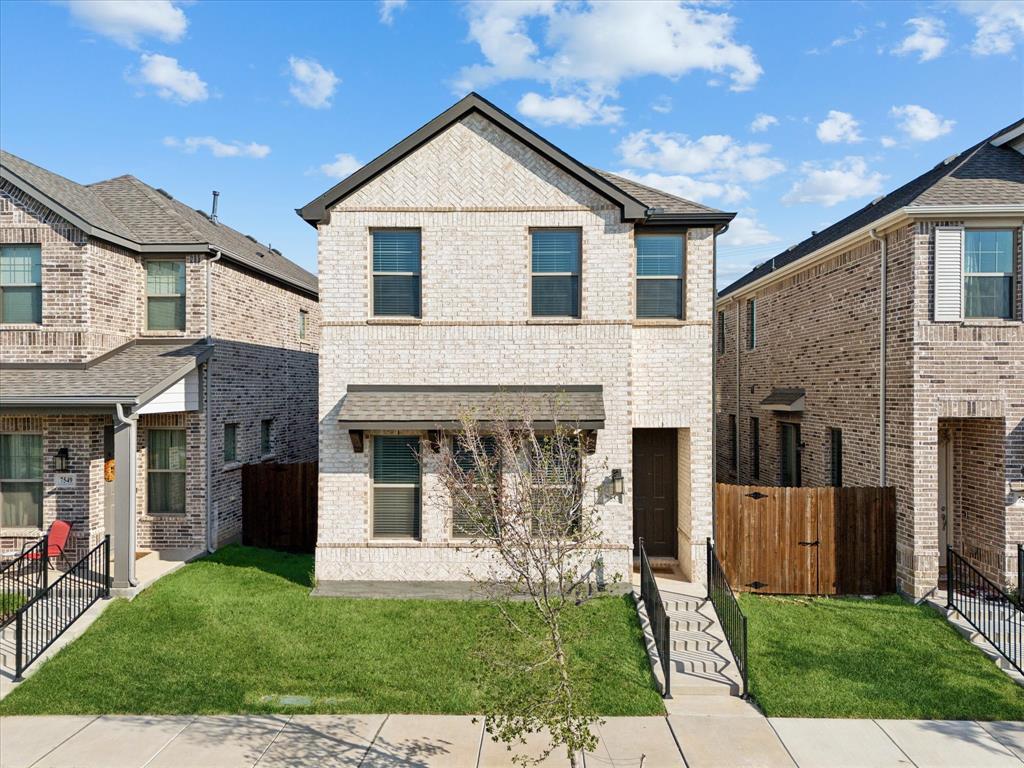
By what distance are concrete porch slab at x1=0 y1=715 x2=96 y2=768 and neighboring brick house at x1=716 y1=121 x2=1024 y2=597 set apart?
492 inches

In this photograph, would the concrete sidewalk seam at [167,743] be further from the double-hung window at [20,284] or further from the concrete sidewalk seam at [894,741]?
the double-hung window at [20,284]

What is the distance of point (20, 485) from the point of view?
12.6 metres

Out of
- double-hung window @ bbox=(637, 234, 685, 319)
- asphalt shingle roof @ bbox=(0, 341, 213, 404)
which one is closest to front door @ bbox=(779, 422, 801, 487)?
double-hung window @ bbox=(637, 234, 685, 319)

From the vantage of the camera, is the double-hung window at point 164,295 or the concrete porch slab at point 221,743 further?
the double-hung window at point 164,295

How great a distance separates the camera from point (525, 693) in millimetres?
5898

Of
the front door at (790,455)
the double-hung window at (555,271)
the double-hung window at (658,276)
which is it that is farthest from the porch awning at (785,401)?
the double-hung window at (555,271)

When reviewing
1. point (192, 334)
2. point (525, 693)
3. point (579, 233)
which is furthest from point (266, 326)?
point (525, 693)

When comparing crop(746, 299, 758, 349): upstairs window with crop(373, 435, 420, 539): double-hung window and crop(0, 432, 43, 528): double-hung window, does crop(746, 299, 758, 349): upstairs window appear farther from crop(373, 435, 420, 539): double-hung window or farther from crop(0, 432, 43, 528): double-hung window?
crop(0, 432, 43, 528): double-hung window

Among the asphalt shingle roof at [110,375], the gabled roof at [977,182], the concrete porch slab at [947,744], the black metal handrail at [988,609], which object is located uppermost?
the gabled roof at [977,182]

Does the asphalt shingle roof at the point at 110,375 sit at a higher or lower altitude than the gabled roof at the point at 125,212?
lower

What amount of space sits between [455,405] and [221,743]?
5724mm

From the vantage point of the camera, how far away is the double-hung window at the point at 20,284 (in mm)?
12602

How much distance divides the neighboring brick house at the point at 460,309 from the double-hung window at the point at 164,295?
457 cm

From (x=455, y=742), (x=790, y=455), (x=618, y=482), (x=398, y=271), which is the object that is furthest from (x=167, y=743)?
(x=790, y=455)
